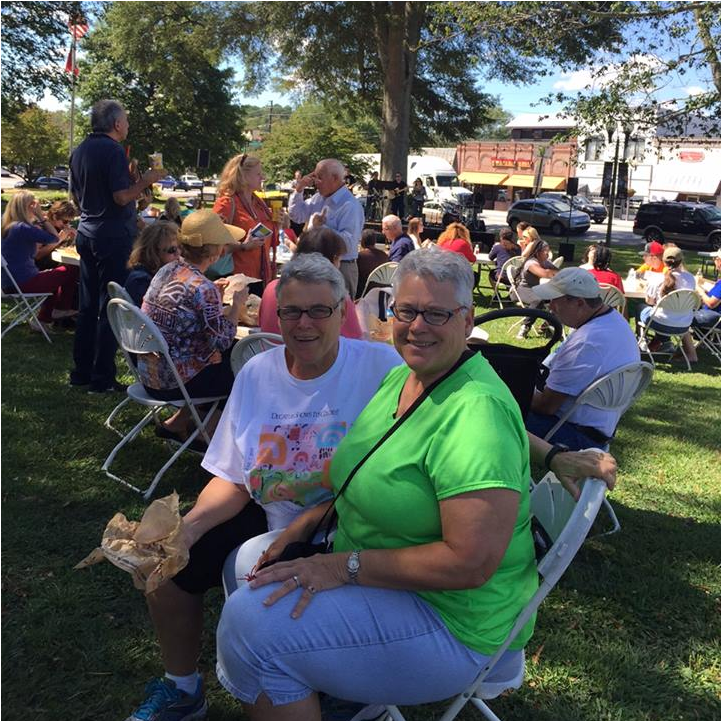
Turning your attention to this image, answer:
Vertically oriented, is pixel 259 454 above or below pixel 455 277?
below

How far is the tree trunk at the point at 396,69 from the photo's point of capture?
1928cm

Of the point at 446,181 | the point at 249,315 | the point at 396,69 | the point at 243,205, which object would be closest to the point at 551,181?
the point at 446,181

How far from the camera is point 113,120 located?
16.0 feet

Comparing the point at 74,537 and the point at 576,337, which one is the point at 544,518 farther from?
the point at 74,537

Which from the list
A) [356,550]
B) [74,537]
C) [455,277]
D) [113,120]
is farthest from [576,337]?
[113,120]

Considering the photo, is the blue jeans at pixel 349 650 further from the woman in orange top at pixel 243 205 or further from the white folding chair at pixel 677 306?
the white folding chair at pixel 677 306

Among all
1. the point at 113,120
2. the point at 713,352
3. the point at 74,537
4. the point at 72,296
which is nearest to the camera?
the point at 74,537

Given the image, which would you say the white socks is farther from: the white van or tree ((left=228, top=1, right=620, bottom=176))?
the white van

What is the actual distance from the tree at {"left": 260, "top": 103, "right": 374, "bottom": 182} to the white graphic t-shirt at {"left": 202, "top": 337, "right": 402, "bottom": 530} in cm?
3645

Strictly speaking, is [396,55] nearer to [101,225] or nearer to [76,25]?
[101,225]

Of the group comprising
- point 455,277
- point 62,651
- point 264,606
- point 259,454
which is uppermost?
point 455,277

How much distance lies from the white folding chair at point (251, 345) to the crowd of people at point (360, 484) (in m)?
0.23

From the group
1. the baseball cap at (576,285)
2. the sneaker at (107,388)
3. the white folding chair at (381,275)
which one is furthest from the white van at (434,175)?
the baseball cap at (576,285)

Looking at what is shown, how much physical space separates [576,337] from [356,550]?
2.18 meters
